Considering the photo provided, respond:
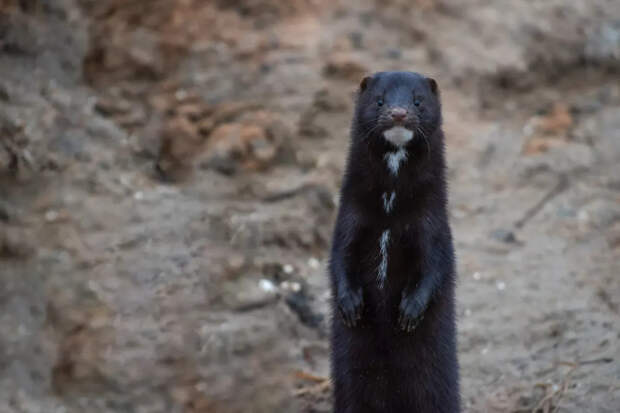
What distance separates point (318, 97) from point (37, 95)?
1875mm

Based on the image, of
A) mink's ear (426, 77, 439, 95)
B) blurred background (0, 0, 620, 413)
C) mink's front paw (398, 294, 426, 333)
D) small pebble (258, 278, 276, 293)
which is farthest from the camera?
small pebble (258, 278, 276, 293)

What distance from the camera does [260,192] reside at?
247 inches

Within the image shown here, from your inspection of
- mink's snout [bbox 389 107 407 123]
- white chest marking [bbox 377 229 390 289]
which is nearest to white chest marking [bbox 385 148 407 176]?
mink's snout [bbox 389 107 407 123]

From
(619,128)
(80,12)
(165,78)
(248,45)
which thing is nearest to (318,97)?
(248,45)

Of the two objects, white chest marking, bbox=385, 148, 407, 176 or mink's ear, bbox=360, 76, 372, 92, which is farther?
mink's ear, bbox=360, 76, 372, 92

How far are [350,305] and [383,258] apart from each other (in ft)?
0.89

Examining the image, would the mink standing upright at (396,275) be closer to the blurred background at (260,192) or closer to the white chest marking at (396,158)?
the white chest marking at (396,158)

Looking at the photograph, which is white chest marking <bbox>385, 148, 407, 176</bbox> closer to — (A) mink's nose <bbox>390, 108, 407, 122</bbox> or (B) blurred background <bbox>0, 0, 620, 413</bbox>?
(A) mink's nose <bbox>390, 108, 407, 122</bbox>

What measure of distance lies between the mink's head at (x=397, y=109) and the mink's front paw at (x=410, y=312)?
0.73 m

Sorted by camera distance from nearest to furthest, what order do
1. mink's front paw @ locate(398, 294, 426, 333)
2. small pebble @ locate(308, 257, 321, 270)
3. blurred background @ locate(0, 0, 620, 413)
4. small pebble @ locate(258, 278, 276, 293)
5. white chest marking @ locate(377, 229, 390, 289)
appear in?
mink's front paw @ locate(398, 294, 426, 333)
white chest marking @ locate(377, 229, 390, 289)
blurred background @ locate(0, 0, 620, 413)
small pebble @ locate(258, 278, 276, 293)
small pebble @ locate(308, 257, 321, 270)

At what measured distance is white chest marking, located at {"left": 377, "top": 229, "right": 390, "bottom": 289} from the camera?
4.65 m

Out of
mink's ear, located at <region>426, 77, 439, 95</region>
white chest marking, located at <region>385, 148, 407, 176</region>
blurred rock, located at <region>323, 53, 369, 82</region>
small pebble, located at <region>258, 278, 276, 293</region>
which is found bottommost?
small pebble, located at <region>258, 278, 276, 293</region>

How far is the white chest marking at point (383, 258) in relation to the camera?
465 cm

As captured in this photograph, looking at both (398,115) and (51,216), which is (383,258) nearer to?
(398,115)
